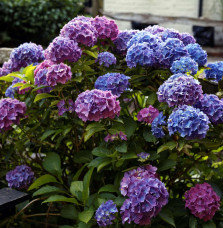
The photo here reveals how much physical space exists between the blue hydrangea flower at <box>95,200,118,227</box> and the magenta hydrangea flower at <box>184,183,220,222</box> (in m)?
0.32

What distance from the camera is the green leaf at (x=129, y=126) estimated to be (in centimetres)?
168

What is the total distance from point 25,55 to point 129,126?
68cm

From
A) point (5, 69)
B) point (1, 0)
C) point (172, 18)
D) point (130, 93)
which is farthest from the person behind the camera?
point (1, 0)

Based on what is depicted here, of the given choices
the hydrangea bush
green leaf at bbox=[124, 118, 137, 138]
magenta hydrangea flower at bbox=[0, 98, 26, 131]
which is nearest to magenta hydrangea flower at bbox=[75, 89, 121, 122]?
the hydrangea bush

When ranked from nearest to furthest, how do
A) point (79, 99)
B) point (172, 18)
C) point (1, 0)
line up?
1. point (79, 99)
2. point (172, 18)
3. point (1, 0)

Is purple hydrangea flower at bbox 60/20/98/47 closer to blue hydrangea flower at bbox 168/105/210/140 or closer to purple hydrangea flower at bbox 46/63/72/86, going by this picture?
purple hydrangea flower at bbox 46/63/72/86

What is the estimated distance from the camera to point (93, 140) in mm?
1956

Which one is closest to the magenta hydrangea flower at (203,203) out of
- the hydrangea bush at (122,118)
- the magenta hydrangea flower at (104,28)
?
the hydrangea bush at (122,118)

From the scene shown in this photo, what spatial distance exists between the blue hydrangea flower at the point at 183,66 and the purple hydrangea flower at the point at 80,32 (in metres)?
0.40

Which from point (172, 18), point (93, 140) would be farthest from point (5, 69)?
point (172, 18)

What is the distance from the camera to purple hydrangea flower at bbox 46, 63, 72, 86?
164 cm

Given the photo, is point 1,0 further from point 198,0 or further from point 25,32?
point 198,0

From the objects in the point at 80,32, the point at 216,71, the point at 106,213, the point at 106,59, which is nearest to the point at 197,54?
the point at 216,71

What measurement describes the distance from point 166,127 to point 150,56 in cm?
29
